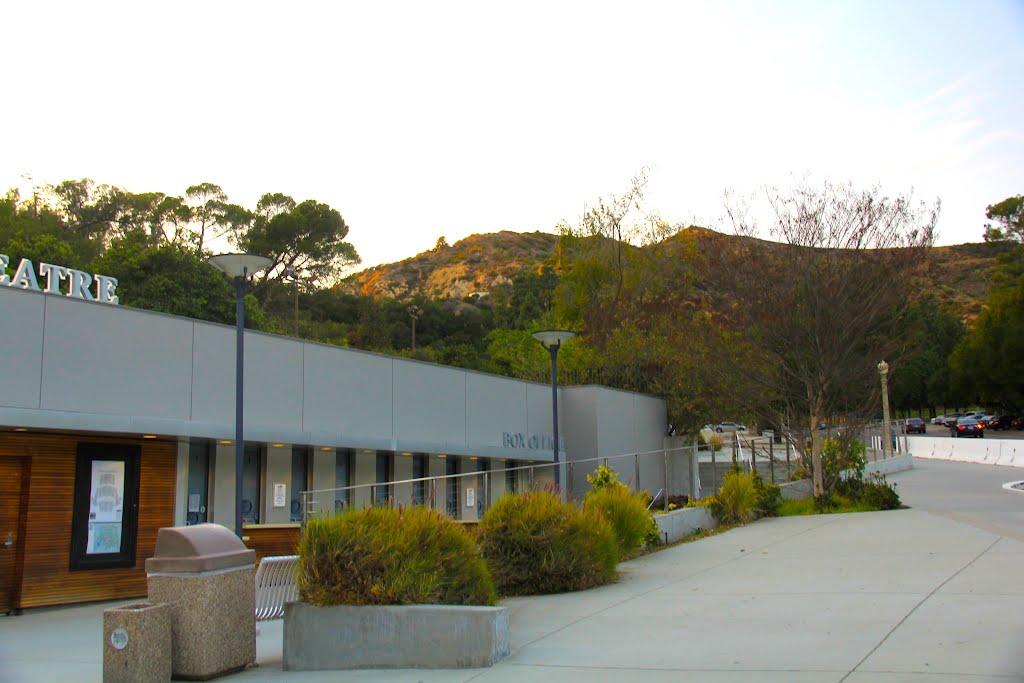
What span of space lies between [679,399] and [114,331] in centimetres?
2337

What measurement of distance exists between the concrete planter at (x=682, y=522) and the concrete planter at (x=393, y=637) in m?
8.92

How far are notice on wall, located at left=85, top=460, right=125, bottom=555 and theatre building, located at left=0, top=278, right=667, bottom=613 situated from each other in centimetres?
2

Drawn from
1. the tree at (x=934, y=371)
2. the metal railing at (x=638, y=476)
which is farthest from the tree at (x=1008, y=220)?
the metal railing at (x=638, y=476)

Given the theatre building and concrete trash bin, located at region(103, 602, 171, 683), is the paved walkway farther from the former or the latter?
the theatre building

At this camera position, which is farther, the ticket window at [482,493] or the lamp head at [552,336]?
the lamp head at [552,336]

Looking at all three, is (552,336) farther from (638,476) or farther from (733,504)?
(733,504)

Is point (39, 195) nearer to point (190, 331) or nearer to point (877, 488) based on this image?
point (190, 331)

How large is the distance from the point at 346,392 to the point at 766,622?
39.4 feet

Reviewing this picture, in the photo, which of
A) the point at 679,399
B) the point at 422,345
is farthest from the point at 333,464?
the point at 422,345

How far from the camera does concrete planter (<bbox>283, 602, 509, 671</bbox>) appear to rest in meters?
7.85

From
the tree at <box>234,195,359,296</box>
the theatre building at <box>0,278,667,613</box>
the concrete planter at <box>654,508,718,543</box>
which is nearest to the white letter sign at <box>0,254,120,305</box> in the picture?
the theatre building at <box>0,278,667,613</box>

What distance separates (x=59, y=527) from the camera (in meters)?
14.1

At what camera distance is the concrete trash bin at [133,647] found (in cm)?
746

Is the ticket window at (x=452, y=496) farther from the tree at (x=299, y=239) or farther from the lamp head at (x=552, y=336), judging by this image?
the tree at (x=299, y=239)
